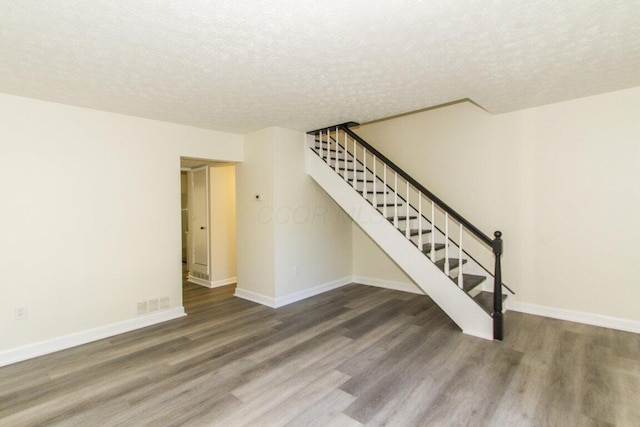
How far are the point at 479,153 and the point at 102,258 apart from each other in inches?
195

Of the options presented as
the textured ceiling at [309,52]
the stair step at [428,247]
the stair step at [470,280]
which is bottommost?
the stair step at [470,280]

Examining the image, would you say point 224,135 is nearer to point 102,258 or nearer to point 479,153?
point 102,258

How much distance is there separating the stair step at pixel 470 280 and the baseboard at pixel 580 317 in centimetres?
63

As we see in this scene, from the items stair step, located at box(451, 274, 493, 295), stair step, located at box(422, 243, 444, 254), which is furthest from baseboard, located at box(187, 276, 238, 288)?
stair step, located at box(451, 274, 493, 295)

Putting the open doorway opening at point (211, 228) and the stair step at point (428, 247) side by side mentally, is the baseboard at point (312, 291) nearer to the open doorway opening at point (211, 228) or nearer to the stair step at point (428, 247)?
the open doorway opening at point (211, 228)

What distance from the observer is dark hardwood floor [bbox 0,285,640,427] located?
207 centimetres

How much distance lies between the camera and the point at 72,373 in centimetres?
268

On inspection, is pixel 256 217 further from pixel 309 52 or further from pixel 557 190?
pixel 557 190

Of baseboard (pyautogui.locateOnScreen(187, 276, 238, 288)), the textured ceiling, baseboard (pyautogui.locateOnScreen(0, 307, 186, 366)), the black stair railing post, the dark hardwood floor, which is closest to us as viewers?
the textured ceiling

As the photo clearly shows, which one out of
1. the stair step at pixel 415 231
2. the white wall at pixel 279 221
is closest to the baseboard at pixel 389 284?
the white wall at pixel 279 221

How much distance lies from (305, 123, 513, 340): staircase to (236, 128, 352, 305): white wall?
16.1 inches

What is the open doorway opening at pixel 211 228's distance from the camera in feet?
18.4

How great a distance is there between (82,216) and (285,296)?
267 centimetres

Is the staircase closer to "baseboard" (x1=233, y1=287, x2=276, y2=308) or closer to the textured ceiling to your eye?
the textured ceiling
